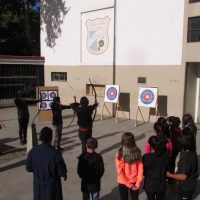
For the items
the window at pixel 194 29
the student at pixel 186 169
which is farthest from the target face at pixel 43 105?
the student at pixel 186 169

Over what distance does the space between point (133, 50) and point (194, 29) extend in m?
2.89

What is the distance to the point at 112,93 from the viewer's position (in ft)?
44.8

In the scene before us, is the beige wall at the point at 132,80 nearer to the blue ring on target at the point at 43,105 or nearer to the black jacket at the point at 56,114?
the blue ring on target at the point at 43,105

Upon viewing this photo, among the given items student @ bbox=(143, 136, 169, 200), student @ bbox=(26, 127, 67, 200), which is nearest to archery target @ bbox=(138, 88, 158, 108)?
student @ bbox=(143, 136, 169, 200)

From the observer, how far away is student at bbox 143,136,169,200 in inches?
163

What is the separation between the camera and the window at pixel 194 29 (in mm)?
11648

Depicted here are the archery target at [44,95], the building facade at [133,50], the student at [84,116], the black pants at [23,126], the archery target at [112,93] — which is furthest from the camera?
the archery target at [112,93]

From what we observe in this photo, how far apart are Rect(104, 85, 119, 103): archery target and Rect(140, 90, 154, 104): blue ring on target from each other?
4.12ft

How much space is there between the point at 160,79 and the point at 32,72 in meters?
9.56

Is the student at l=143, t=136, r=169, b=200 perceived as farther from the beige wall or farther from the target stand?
the beige wall

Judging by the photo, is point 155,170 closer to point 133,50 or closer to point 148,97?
point 148,97

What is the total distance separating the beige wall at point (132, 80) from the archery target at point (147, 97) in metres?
0.59

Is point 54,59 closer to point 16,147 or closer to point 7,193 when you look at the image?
point 16,147

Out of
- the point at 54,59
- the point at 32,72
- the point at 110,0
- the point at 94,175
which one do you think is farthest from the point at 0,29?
the point at 94,175
